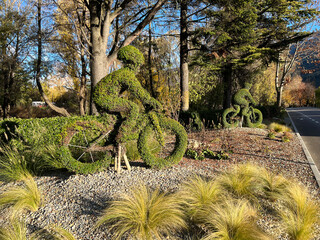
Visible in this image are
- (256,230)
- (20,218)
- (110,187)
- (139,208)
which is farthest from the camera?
(110,187)

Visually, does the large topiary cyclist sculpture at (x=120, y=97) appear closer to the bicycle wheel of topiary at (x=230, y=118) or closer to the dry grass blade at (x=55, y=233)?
the dry grass blade at (x=55, y=233)

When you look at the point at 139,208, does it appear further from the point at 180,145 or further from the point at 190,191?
the point at 180,145

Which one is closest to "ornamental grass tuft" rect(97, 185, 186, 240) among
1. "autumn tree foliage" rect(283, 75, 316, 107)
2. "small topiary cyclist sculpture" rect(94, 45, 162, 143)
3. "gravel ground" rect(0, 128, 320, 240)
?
"gravel ground" rect(0, 128, 320, 240)

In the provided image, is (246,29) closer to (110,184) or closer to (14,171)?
(110,184)

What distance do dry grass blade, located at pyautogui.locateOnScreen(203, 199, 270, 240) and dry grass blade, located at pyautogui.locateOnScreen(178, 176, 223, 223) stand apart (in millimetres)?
155

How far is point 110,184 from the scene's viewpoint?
375cm

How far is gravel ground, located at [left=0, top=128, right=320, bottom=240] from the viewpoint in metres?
2.72

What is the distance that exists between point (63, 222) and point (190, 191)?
201 cm

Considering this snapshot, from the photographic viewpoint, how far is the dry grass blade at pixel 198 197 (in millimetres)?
2883

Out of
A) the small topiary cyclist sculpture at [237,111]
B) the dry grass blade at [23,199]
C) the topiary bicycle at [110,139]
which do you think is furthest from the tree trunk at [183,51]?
the dry grass blade at [23,199]

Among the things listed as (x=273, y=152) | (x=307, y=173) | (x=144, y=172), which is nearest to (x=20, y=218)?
(x=144, y=172)

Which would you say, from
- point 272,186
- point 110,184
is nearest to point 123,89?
point 110,184

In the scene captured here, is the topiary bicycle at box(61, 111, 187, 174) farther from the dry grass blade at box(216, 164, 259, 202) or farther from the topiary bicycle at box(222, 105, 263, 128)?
the topiary bicycle at box(222, 105, 263, 128)

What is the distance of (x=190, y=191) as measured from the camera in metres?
3.35
